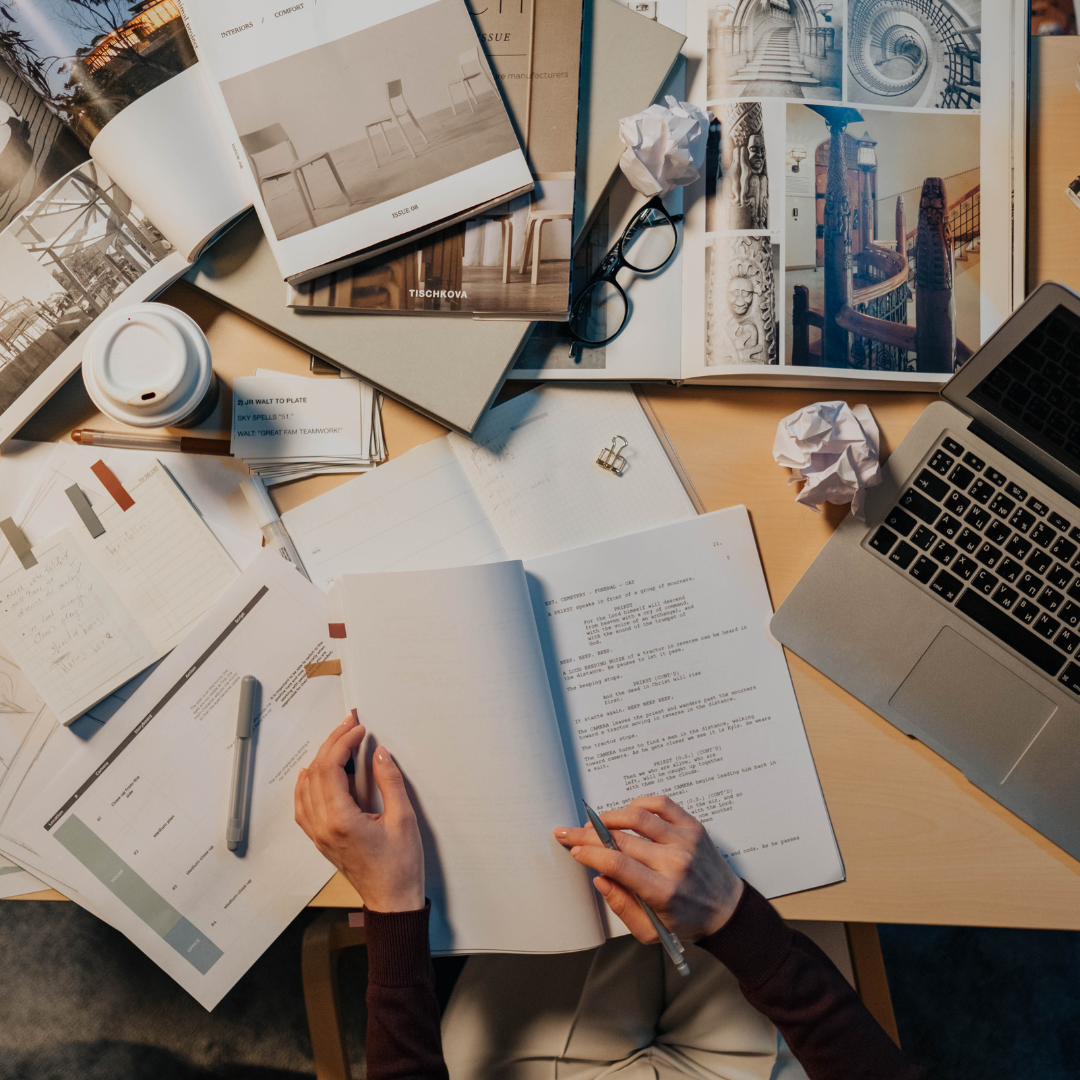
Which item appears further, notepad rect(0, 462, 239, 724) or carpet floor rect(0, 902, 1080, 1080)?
carpet floor rect(0, 902, 1080, 1080)

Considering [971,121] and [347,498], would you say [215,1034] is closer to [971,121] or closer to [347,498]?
[347,498]

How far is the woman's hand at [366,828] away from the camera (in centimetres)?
67

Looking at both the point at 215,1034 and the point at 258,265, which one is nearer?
the point at 258,265

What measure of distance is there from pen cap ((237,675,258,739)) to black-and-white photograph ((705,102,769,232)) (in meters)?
0.62

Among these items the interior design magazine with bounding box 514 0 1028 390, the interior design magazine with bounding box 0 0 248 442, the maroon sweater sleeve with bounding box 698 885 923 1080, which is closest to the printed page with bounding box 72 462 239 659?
the interior design magazine with bounding box 0 0 248 442

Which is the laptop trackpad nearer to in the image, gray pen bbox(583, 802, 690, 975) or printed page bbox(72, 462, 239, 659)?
gray pen bbox(583, 802, 690, 975)

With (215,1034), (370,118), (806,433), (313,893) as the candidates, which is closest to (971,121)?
(806,433)

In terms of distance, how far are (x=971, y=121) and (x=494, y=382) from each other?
1.81 feet

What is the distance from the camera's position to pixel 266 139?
2.28 ft

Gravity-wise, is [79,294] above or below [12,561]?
above

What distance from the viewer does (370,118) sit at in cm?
70

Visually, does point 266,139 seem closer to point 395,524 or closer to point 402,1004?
point 395,524

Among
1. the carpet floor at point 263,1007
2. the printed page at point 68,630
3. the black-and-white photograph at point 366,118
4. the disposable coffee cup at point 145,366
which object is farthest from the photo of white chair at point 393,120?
the carpet floor at point 263,1007

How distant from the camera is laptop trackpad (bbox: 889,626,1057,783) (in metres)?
0.70
